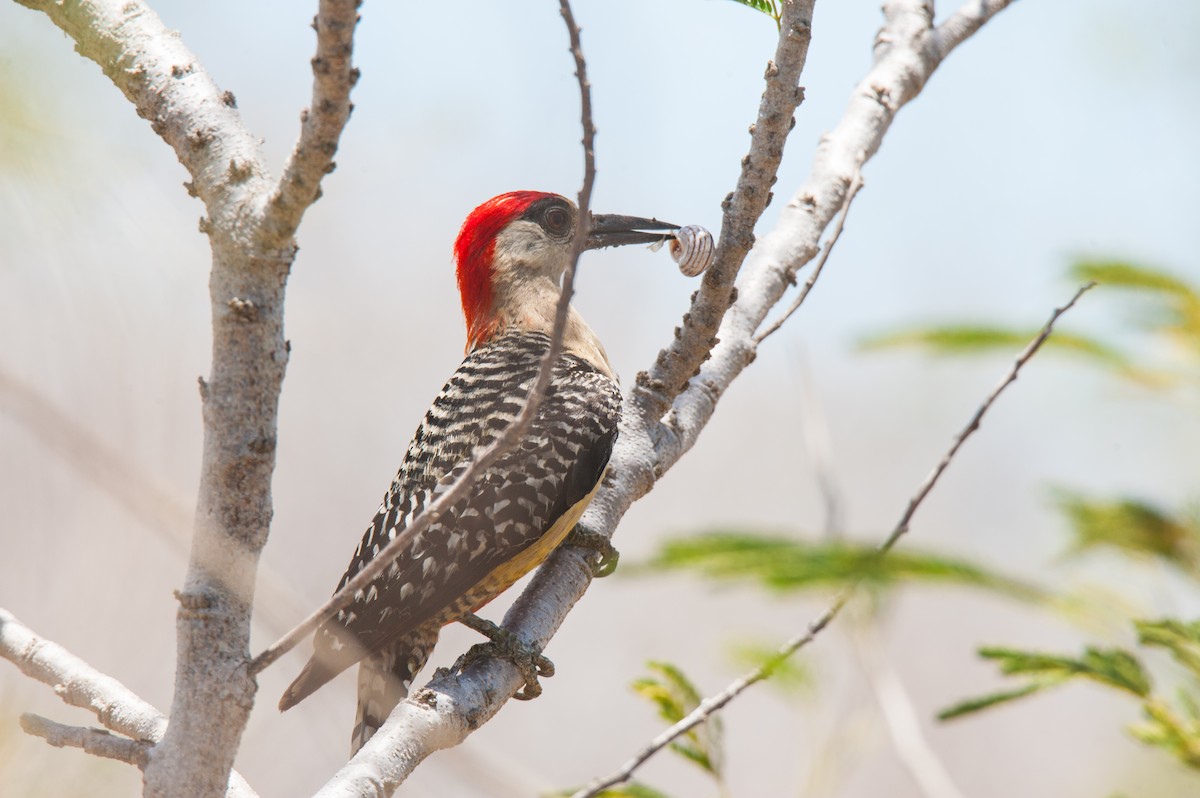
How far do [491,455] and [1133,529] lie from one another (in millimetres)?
1623

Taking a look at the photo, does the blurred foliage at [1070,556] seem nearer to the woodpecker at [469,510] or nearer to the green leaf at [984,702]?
the green leaf at [984,702]

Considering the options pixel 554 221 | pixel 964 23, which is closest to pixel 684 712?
pixel 554 221

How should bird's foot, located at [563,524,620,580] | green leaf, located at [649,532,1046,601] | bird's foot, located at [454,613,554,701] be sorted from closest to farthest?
green leaf, located at [649,532,1046,601], bird's foot, located at [454,613,554,701], bird's foot, located at [563,524,620,580]

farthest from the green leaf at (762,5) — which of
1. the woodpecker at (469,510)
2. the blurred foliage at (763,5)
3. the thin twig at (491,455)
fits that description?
the woodpecker at (469,510)

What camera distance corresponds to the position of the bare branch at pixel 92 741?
1771 millimetres

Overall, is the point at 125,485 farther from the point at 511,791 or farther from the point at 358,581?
the point at 511,791

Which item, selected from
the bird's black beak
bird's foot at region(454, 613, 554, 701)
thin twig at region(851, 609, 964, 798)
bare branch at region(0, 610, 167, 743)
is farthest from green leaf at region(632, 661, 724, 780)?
the bird's black beak

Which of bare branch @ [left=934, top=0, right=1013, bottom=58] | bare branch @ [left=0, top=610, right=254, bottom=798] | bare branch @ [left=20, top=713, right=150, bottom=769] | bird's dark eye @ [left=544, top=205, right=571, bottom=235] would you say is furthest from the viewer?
bird's dark eye @ [left=544, top=205, right=571, bottom=235]

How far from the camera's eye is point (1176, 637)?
6.82 ft

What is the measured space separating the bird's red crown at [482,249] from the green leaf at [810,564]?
3442mm

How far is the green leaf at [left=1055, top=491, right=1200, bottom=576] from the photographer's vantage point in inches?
97.4

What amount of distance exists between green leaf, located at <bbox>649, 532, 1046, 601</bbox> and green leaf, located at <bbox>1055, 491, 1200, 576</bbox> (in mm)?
771

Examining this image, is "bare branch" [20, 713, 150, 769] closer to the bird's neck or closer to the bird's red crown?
the bird's neck

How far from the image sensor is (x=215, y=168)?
2.12m
